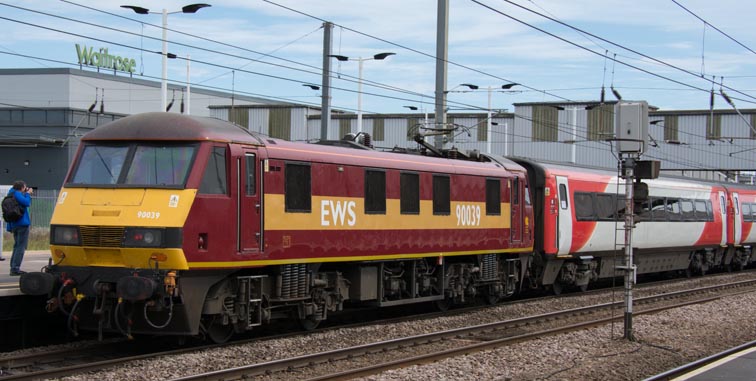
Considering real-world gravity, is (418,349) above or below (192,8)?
below

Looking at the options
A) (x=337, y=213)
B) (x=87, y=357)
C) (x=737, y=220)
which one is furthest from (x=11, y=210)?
(x=737, y=220)

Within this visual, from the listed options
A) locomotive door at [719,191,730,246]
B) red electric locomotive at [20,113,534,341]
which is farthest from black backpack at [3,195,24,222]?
locomotive door at [719,191,730,246]

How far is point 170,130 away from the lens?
13477 millimetres

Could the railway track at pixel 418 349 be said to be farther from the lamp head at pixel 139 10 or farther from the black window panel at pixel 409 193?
the lamp head at pixel 139 10

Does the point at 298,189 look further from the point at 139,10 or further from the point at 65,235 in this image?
the point at 139,10

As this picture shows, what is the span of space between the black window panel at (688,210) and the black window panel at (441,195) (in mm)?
13295

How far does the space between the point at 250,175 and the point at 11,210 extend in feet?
15.8

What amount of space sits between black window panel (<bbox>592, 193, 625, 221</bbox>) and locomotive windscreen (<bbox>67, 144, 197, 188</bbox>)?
1456 cm

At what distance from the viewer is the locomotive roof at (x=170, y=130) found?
13.4m

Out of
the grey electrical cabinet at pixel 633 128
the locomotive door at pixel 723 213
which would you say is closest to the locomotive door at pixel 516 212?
the grey electrical cabinet at pixel 633 128

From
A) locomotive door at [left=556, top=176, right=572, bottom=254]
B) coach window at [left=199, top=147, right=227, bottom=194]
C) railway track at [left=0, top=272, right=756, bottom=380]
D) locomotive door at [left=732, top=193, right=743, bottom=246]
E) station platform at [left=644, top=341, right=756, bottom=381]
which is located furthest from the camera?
locomotive door at [left=732, top=193, right=743, bottom=246]

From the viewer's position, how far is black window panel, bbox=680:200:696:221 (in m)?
29.4

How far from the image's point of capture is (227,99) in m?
74.1

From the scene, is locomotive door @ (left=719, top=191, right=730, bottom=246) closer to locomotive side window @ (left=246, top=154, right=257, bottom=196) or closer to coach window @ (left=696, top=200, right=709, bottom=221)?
coach window @ (left=696, top=200, right=709, bottom=221)
